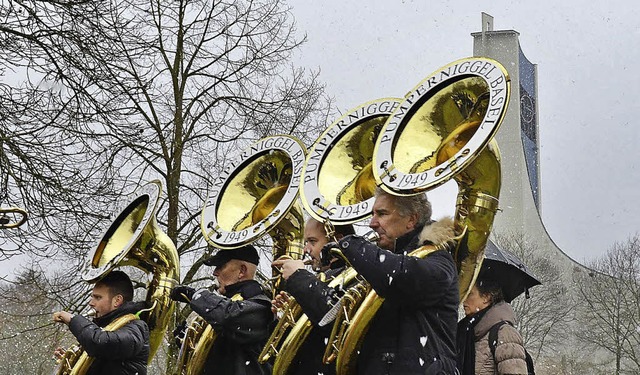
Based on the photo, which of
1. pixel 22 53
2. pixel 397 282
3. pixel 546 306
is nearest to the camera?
pixel 397 282

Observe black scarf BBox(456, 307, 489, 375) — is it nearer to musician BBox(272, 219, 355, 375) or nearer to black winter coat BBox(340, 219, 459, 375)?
musician BBox(272, 219, 355, 375)

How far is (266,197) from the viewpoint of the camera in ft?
22.2

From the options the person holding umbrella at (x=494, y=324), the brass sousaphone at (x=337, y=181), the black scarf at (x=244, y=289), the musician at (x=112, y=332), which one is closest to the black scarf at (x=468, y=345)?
the person holding umbrella at (x=494, y=324)

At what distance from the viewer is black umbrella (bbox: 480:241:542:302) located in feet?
20.9

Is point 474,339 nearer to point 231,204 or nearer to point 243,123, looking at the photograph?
point 231,204

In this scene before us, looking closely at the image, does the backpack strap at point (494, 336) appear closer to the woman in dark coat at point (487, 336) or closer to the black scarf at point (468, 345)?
the woman in dark coat at point (487, 336)

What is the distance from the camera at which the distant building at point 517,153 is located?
25250 millimetres

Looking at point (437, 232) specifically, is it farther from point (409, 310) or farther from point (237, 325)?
point (237, 325)

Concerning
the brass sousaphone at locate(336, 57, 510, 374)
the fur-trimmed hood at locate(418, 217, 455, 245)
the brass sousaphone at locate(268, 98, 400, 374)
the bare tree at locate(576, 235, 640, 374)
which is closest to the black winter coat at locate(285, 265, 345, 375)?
the brass sousaphone at locate(268, 98, 400, 374)

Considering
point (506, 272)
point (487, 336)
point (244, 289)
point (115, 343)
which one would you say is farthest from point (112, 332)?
point (506, 272)

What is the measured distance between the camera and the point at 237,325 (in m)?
6.16

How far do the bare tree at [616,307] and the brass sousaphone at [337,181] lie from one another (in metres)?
18.2

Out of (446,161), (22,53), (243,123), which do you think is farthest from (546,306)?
(446,161)

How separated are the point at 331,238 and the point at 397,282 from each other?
1.29 metres
